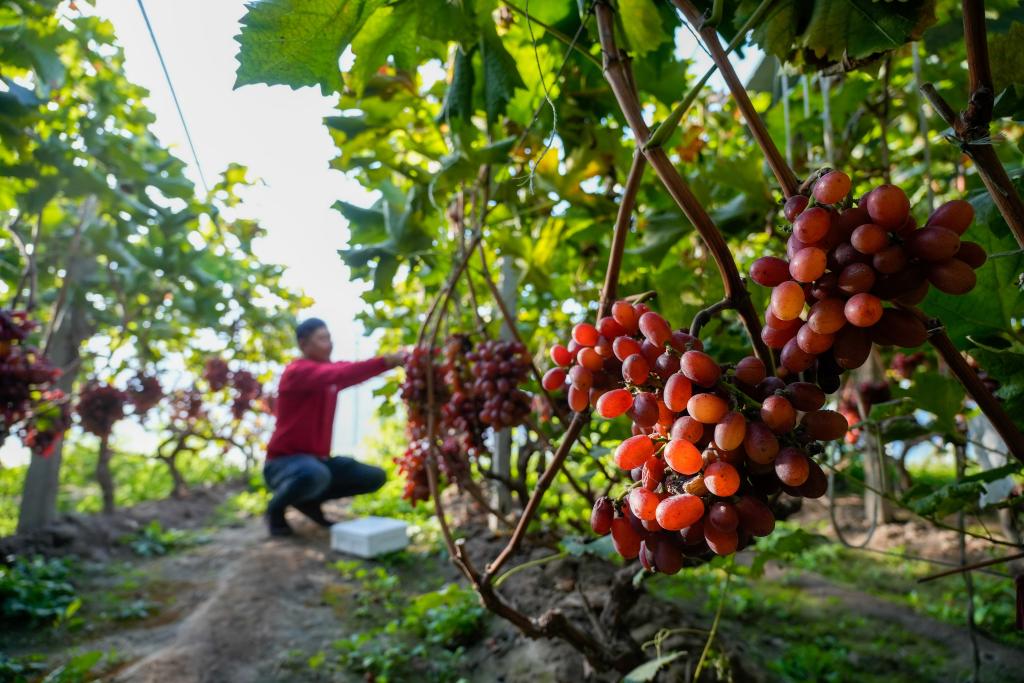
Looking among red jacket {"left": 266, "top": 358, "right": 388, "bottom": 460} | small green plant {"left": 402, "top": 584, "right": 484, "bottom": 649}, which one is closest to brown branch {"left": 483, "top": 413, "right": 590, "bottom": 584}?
small green plant {"left": 402, "top": 584, "right": 484, "bottom": 649}

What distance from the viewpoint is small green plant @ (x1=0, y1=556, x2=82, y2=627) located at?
266 centimetres

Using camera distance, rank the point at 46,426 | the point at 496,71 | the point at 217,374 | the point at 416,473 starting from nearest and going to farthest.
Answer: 1. the point at 496,71
2. the point at 416,473
3. the point at 46,426
4. the point at 217,374

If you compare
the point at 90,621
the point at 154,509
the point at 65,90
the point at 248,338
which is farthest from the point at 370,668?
the point at 248,338

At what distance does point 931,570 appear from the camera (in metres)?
2.75

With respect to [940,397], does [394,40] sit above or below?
above

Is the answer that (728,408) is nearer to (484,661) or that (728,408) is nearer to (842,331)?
(842,331)

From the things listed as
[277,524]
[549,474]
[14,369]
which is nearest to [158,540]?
[277,524]

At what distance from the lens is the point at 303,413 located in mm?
4363

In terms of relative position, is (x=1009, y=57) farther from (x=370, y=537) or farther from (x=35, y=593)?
(x=35, y=593)

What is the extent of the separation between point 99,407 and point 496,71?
15.9ft

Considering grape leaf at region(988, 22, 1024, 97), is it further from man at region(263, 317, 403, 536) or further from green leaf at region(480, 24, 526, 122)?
man at region(263, 317, 403, 536)

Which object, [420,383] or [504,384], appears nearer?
[504,384]

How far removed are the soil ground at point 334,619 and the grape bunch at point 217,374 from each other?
201 cm

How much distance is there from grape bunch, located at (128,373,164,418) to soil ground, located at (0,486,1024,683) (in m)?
1.32
